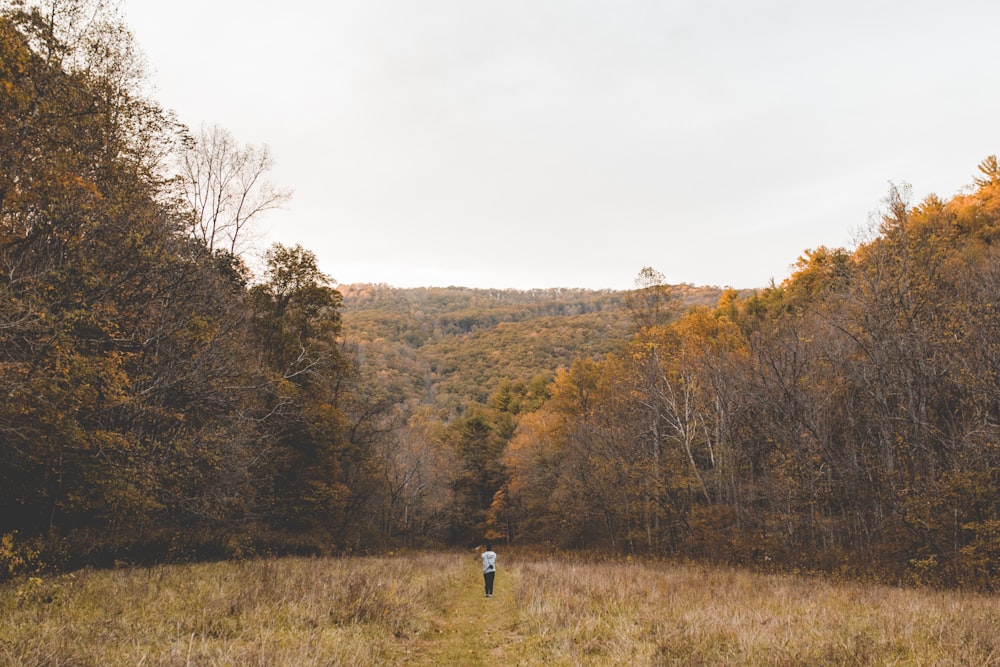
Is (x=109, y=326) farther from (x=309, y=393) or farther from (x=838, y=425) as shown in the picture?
(x=838, y=425)

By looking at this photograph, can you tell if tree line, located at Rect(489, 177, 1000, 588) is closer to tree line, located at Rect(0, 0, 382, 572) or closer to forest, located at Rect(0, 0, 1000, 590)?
forest, located at Rect(0, 0, 1000, 590)

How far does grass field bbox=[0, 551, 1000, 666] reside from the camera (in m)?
5.81

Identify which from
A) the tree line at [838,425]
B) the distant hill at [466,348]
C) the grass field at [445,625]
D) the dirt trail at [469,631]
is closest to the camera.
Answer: the grass field at [445,625]

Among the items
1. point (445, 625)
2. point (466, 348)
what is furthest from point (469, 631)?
point (466, 348)

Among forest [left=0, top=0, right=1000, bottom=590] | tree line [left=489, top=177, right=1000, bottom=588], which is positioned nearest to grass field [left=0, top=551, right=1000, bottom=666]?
forest [left=0, top=0, right=1000, bottom=590]

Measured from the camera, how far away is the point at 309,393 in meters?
23.5

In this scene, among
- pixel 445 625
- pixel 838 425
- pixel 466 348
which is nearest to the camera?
pixel 445 625

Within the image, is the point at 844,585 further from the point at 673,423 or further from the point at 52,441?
the point at 52,441

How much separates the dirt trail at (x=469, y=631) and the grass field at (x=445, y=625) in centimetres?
5

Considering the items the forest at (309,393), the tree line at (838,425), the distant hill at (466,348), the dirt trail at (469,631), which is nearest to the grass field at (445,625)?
the dirt trail at (469,631)

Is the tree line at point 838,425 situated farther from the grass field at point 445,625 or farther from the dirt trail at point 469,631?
the dirt trail at point 469,631

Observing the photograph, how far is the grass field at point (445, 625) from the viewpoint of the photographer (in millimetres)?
5809

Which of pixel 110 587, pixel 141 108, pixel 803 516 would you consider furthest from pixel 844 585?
pixel 141 108

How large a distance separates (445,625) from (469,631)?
0.72 meters
